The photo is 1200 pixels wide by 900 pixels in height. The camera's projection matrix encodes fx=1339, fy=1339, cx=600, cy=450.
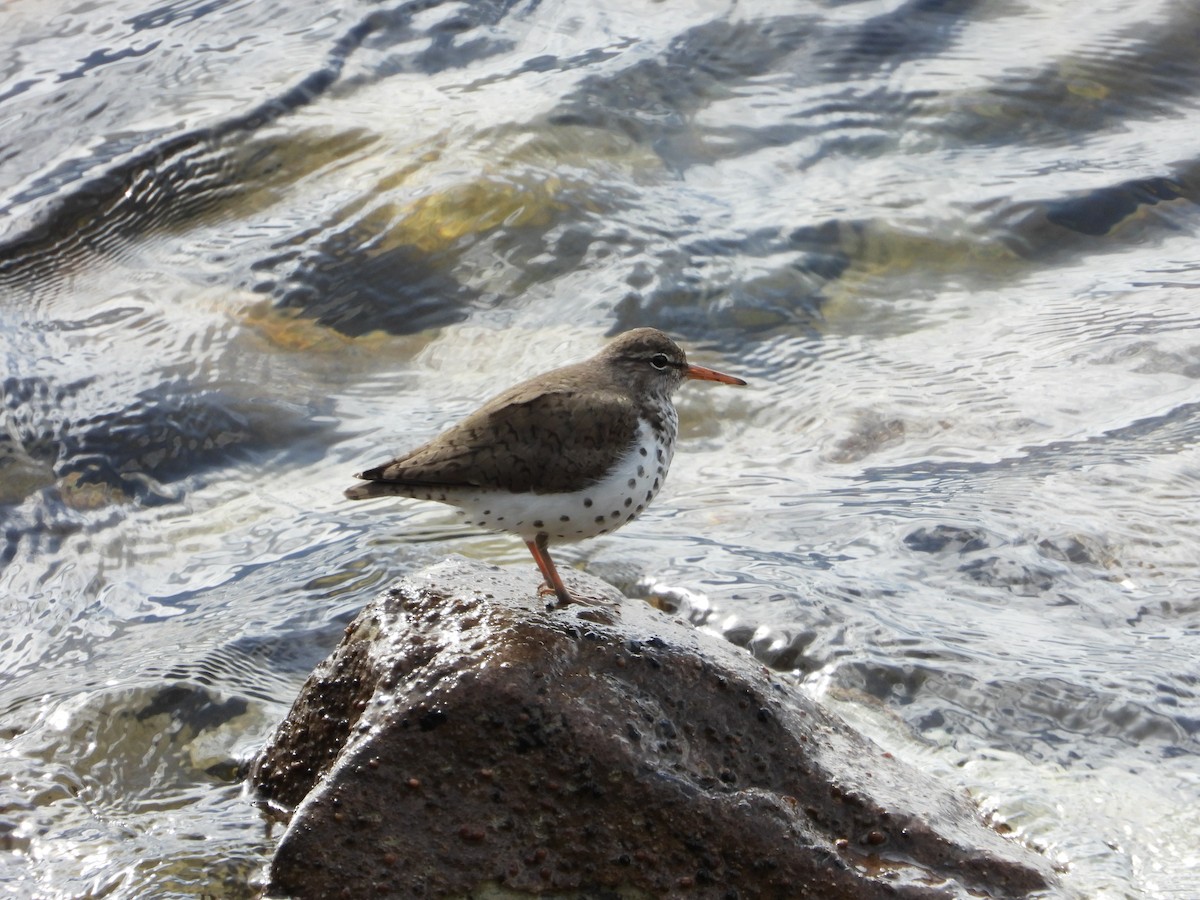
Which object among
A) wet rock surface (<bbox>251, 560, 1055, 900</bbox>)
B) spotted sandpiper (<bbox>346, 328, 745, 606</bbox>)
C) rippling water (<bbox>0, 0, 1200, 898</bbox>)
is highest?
spotted sandpiper (<bbox>346, 328, 745, 606</bbox>)

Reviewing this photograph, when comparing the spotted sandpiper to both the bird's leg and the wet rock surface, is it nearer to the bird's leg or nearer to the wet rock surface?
the bird's leg

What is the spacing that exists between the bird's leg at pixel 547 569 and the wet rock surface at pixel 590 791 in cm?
40

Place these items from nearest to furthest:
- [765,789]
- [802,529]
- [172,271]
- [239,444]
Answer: [765,789] < [802,529] < [239,444] < [172,271]

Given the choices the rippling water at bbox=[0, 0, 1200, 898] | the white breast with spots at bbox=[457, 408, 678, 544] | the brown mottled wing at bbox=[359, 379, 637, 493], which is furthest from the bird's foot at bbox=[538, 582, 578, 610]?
the rippling water at bbox=[0, 0, 1200, 898]

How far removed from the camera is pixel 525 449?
5363 millimetres

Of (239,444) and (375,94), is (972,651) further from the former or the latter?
(375,94)

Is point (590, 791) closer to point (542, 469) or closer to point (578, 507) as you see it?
point (578, 507)

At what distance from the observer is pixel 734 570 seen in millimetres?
7457

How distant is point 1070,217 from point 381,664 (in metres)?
8.52

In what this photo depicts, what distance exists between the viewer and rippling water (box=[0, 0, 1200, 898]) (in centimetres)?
607

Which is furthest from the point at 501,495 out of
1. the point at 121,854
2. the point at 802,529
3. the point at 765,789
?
the point at 802,529

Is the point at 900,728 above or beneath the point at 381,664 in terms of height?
beneath

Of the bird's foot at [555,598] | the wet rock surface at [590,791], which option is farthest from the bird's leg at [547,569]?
the wet rock surface at [590,791]

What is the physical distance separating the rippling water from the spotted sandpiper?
146 centimetres
